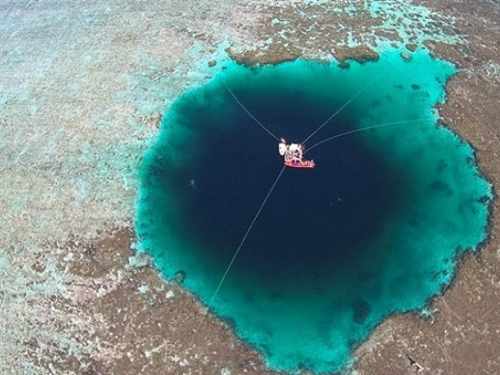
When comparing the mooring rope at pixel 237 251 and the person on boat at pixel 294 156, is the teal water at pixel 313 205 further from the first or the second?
the person on boat at pixel 294 156

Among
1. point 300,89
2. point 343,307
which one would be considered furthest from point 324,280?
point 300,89

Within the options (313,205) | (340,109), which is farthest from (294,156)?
(340,109)

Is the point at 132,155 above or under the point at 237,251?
above

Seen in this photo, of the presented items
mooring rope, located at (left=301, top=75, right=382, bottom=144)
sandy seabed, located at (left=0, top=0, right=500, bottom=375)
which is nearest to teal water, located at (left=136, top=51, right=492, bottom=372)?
mooring rope, located at (left=301, top=75, right=382, bottom=144)

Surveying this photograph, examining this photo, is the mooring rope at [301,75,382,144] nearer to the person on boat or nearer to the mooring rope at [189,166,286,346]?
the person on boat

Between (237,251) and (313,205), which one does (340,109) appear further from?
(237,251)

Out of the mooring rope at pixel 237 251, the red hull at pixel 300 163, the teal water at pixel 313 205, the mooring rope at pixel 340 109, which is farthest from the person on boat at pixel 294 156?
the mooring rope at pixel 340 109
